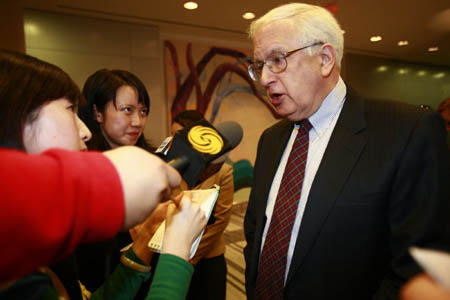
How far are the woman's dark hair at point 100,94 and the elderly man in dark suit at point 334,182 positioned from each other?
0.77 meters

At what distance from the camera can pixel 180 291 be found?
0.66 metres

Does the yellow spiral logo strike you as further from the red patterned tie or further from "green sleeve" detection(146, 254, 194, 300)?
the red patterned tie

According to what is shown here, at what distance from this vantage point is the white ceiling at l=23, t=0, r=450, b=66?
131 inches

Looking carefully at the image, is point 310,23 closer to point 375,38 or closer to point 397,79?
point 375,38

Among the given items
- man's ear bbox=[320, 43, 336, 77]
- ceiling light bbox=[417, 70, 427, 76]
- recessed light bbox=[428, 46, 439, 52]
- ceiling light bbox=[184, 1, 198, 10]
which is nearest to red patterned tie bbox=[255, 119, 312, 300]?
man's ear bbox=[320, 43, 336, 77]

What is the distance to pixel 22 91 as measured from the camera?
0.58 metres

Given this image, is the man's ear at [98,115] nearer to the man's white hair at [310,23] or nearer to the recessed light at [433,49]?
the man's white hair at [310,23]

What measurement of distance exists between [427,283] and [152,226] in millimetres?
857

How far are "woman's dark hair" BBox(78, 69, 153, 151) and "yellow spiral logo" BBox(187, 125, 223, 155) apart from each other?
90 cm

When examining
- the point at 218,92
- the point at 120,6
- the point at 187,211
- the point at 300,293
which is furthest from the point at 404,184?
the point at 218,92

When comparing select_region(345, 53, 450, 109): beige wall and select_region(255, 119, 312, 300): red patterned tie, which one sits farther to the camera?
select_region(345, 53, 450, 109): beige wall

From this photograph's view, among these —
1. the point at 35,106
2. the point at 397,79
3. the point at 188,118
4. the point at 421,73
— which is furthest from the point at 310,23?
the point at 421,73

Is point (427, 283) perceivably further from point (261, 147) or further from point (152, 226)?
point (261, 147)

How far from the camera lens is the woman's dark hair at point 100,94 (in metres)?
1.45
